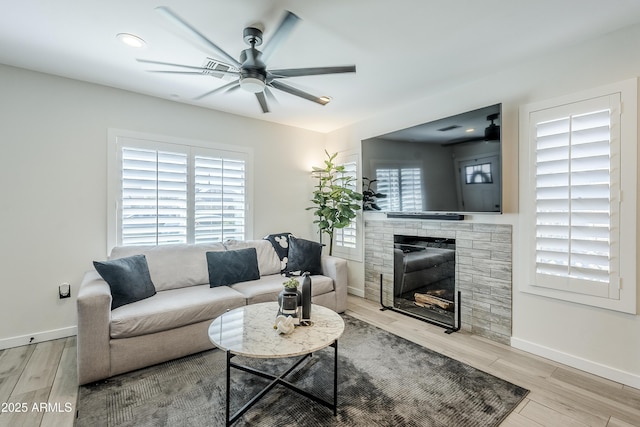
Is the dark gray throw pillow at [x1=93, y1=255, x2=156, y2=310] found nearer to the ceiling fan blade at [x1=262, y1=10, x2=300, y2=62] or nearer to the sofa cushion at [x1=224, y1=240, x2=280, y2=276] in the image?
the sofa cushion at [x1=224, y1=240, x2=280, y2=276]

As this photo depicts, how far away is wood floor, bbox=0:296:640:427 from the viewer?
1.72 metres

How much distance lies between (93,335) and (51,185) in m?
1.72

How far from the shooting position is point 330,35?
216cm

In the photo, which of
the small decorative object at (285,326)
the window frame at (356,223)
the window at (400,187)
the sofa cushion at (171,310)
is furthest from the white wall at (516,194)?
the sofa cushion at (171,310)

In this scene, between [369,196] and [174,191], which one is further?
[369,196]

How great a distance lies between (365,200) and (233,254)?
1.91 metres

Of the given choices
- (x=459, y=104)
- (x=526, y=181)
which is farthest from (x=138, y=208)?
(x=526, y=181)

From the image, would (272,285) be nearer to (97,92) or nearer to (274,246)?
(274,246)

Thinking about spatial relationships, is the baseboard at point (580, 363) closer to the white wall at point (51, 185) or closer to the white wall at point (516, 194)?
the white wall at point (516, 194)

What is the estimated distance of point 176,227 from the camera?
340cm

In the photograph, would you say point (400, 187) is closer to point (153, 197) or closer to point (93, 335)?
point (153, 197)

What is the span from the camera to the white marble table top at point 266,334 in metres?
1.61

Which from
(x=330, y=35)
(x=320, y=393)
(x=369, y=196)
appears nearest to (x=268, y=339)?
(x=320, y=393)

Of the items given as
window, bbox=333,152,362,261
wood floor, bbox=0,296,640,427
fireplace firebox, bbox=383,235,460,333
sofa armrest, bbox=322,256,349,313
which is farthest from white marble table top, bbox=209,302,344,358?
window, bbox=333,152,362,261
